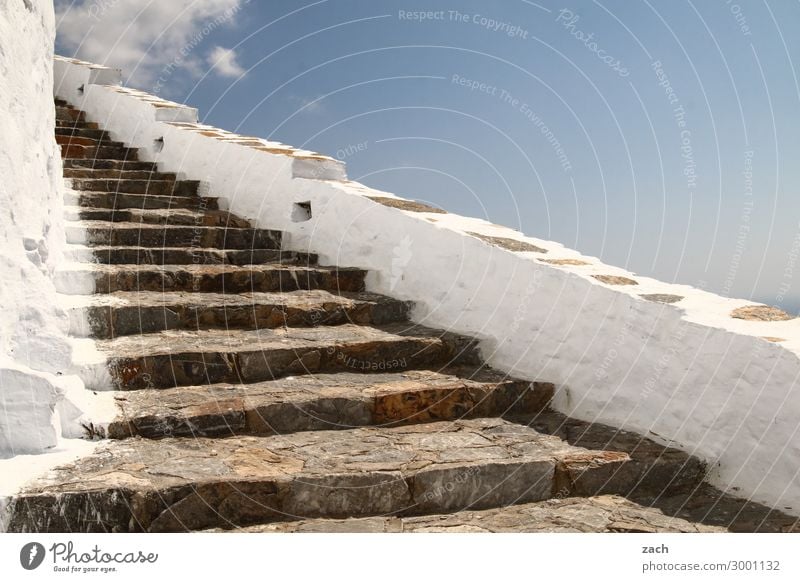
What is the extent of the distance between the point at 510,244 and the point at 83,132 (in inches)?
185

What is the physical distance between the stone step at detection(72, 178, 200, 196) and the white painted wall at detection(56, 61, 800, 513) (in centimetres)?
49

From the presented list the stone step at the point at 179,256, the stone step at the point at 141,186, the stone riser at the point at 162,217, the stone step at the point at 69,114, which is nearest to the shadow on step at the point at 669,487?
the stone step at the point at 179,256

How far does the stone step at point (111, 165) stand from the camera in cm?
594

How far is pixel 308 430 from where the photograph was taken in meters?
3.13

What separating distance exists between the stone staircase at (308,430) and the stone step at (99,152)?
7.09 ft

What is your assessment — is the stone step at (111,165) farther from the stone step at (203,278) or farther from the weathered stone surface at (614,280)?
the weathered stone surface at (614,280)

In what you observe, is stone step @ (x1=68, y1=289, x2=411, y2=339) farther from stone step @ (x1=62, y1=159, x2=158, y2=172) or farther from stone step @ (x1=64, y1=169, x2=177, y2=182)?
stone step @ (x1=62, y1=159, x2=158, y2=172)

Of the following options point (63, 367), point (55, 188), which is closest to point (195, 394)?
point (63, 367)

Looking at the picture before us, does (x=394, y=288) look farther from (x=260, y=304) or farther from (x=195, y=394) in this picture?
(x=195, y=394)

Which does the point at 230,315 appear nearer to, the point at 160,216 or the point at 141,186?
the point at 160,216

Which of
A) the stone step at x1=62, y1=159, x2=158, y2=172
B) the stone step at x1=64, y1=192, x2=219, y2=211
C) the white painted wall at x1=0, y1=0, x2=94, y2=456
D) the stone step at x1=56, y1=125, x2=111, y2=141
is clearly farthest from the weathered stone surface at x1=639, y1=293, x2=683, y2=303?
the stone step at x1=56, y1=125, x2=111, y2=141

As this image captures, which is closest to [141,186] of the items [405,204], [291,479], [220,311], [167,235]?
[167,235]

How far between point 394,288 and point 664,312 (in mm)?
1685

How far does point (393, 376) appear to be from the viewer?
3.63 meters
